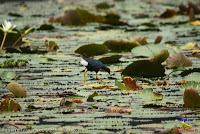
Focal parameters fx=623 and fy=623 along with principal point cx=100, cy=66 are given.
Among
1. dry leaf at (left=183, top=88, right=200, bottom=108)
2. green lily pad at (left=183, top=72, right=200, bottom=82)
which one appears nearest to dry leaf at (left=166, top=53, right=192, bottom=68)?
green lily pad at (left=183, top=72, right=200, bottom=82)

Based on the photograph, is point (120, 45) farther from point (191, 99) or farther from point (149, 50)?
point (191, 99)

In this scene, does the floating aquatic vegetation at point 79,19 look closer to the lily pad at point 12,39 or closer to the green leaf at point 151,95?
the lily pad at point 12,39

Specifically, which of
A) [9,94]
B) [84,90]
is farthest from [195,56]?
[9,94]

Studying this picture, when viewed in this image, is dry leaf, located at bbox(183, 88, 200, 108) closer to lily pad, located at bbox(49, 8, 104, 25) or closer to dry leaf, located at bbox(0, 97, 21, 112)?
dry leaf, located at bbox(0, 97, 21, 112)

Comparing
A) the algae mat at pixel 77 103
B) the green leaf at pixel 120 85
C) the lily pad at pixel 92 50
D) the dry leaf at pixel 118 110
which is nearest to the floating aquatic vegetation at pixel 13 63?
the algae mat at pixel 77 103

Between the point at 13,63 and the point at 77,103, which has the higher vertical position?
the point at 13,63

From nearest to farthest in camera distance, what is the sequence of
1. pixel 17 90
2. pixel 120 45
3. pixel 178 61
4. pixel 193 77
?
pixel 17 90 → pixel 193 77 → pixel 178 61 → pixel 120 45

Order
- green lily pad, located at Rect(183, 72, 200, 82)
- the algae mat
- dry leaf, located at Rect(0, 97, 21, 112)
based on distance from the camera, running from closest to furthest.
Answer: the algae mat, dry leaf, located at Rect(0, 97, 21, 112), green lily pad, located at Rect(183, 72, 200, 82)

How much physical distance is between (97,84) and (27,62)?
676 mm

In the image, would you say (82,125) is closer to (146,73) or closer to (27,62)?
(146,73)

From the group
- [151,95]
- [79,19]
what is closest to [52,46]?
[151,95]

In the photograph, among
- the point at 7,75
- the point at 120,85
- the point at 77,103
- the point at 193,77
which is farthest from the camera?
the point at 7,75

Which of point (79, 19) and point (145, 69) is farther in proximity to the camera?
point (79, 19)

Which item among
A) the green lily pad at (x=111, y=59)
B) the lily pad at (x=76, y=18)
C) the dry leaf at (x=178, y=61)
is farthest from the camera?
the lily pad at (x=76, y=18)
